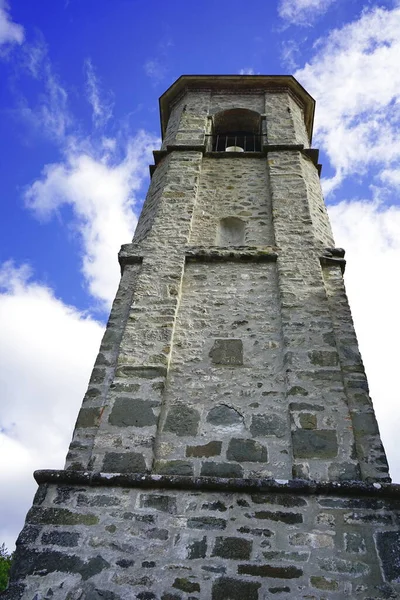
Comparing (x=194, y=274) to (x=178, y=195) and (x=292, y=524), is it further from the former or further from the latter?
(x=292, y=524)

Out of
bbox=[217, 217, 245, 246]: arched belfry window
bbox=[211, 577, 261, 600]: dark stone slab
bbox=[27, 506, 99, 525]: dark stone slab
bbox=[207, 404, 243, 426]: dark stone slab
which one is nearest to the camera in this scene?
bbox=[211, 577, 261, 600]: dark stone slab

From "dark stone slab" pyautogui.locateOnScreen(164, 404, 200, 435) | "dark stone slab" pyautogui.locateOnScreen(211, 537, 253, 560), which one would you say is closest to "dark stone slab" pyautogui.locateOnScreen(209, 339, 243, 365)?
"dark stone slab" pyautogui.locateOnScreen(164, 404, 200, 435)

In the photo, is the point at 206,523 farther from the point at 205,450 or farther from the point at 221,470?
the point at 205,450


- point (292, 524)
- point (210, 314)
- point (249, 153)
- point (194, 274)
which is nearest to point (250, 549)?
point (292, 524)

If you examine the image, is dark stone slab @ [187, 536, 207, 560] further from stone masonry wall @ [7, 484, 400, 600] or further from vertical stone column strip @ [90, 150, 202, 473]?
vertical stone column strip @ [90, 150, 202, 473]

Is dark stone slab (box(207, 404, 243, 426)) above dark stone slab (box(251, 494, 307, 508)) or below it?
above

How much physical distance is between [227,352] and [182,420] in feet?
2.91

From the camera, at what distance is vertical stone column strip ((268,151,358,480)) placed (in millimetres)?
4117

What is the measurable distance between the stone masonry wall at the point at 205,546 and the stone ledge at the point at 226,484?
0.13 ft

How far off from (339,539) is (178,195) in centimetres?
513

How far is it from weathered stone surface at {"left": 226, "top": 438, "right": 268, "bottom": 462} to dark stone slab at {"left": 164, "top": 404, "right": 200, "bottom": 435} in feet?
1.13

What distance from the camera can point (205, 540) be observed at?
357cm

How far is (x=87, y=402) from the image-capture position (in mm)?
4664

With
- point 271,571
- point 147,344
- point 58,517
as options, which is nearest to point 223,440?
point 271,571
